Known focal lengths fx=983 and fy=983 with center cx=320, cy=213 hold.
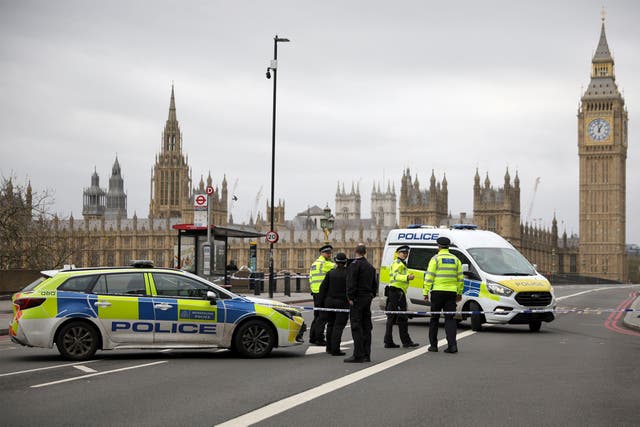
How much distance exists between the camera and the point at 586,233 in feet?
481

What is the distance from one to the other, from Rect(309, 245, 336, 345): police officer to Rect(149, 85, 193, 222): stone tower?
15092 centimetres

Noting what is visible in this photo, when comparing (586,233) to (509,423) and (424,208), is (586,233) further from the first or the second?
(509,423)

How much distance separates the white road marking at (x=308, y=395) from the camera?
29.2ft

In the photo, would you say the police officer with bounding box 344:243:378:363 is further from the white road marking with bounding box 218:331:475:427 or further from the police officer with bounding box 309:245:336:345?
the police officer with bounding box 309:245:336:345

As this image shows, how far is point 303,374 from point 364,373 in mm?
781

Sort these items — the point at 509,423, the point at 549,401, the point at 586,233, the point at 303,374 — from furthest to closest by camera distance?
the point at 586,233 → the point at 303,374 → the point at 549,401 → the point at 509,423

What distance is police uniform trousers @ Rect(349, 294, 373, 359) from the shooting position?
13.9m

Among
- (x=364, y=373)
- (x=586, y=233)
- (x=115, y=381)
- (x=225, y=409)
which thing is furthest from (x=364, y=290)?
(x=586, y=233)

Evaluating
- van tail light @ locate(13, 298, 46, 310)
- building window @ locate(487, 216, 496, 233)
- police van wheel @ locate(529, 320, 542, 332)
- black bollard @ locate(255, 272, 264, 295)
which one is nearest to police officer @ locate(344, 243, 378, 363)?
van tail light @ locate(13, 298, 46, 310)

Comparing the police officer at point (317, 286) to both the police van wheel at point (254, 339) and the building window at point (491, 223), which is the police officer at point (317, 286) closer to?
the police van wheel at point (254, 339)

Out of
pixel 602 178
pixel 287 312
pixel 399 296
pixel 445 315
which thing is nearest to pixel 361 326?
pixel 287 312

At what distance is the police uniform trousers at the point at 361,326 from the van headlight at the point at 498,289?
6.09 metres

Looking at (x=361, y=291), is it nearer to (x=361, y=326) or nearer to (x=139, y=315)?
(x=361, y=326)

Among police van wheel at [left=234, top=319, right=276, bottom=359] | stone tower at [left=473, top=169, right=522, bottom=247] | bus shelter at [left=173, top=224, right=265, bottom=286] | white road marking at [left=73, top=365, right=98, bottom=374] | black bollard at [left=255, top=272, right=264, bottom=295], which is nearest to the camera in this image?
white road marking at [left=73, top=365, right=98, bottom=374]
